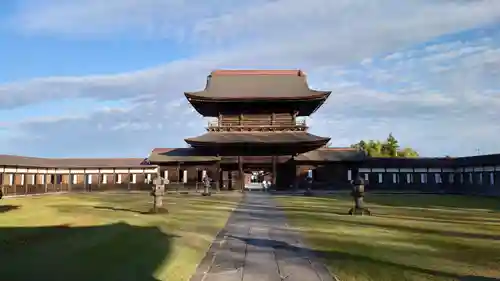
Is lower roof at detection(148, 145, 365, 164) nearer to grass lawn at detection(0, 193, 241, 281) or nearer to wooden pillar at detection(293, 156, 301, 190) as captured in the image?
wooden pillar at detection(293, 156, 301, 190)

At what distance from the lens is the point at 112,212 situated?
63.6 ft

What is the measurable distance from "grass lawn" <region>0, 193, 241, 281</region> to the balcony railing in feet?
84.8

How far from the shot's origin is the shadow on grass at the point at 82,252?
8.10 metres

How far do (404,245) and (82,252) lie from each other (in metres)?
8.10

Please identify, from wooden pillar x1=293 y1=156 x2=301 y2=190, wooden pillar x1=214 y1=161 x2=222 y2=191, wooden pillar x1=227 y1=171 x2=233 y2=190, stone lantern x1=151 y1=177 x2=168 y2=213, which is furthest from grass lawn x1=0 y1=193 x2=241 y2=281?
wooden pillar x1=227 y1=171 x2=233 y2=190

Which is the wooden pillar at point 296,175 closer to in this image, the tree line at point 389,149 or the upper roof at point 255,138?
the upper roof at point 255,138

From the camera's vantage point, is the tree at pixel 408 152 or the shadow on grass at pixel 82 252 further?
the tree at pixel 408 152

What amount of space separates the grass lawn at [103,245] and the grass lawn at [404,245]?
3.23 metres

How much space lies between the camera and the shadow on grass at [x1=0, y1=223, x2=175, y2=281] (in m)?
8.10

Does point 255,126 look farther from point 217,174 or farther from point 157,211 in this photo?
point 157,211

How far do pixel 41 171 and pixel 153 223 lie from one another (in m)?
32.9

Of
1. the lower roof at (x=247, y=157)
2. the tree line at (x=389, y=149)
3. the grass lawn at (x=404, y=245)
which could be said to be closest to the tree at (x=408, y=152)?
the tree line at (x=389, y=149)

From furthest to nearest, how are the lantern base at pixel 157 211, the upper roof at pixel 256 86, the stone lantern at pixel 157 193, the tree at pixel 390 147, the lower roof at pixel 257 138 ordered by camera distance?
1. the tree at pixel 390 147
2. the upper roof at pixel 256 86
3. the lower roof at pixel 257 138
4. the stone lantern at pixel 157 193
5. the lantern base at pixel 157 211

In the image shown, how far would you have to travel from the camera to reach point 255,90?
4538 centimetres
